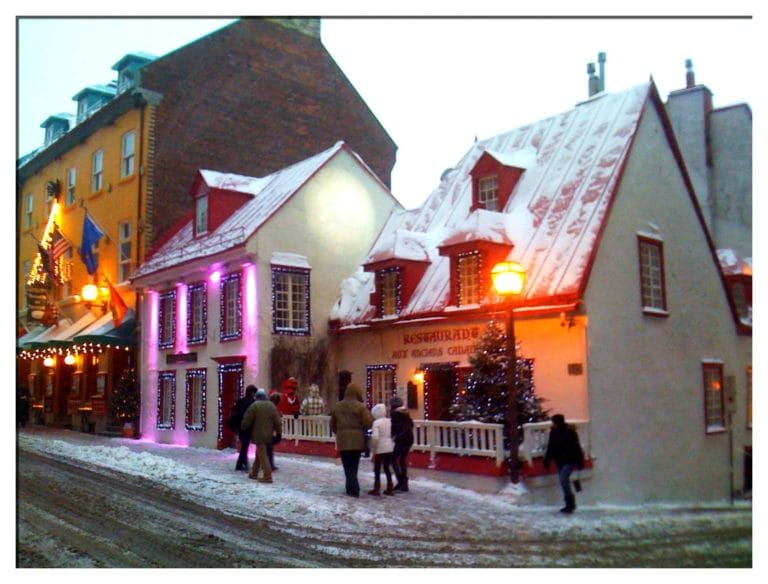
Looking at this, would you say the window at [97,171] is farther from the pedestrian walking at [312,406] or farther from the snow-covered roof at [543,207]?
the pedestrian walking at [312,406]

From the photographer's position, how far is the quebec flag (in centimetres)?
1286

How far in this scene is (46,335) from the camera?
10367 mm

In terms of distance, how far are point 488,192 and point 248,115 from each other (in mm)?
5511

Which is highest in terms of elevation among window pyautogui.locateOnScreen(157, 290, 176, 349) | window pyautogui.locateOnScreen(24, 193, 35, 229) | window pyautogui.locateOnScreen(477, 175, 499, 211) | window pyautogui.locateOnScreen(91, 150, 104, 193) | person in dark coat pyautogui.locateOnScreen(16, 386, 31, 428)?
window pyautogui.locateOnScreen(91, 150, 104, 193)

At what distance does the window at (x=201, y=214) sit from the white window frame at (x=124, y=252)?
132cm

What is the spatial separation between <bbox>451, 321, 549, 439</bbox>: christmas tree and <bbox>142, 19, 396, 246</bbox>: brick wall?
16.3 feet

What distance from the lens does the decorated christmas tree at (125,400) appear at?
13211mm

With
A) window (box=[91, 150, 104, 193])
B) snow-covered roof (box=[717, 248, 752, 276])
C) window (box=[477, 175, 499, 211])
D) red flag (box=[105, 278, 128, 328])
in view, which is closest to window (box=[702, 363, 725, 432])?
snow-covered roof (box=[717, 248, 752, 276])

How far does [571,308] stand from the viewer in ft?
33.7

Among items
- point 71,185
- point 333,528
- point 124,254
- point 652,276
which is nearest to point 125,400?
point 124,254

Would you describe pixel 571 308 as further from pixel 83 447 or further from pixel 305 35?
pixel 83 447

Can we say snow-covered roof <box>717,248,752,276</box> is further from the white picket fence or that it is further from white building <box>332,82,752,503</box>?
the white picket fence

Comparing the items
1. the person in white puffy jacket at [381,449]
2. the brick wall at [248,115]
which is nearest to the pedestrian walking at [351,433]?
the person in white puffy jacket at [381,449]

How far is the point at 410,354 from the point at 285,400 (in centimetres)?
215
